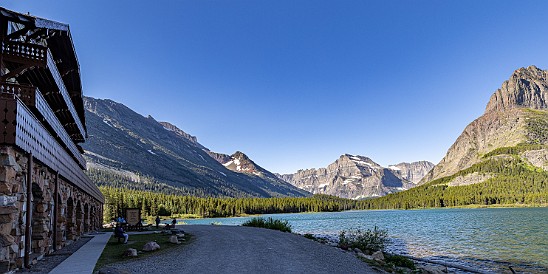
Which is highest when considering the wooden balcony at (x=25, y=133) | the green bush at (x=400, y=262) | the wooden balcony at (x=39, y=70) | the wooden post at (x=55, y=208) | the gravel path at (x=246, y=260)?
the wooden balcony at (x=39, y=70)

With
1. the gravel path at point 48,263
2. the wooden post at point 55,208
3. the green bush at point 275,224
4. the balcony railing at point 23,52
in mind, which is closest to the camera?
the gravel path at point 48,263

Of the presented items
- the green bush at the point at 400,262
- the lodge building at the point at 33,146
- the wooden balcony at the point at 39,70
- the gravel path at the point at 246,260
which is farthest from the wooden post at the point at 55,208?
the green bush at the point at 400,262

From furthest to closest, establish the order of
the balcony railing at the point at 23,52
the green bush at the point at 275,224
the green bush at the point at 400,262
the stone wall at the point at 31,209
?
1. the green bush at the point at 275,224
2. the green bush at the point at 400,262
3. the balcony railing at the point at 23,52
4. the stone wall at the point at 31,209

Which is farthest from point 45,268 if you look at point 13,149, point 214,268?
point 214,268

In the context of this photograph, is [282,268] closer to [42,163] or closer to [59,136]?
[42,163]

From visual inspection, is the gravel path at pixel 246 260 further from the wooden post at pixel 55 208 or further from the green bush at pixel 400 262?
the wooden post at pixel 55 208

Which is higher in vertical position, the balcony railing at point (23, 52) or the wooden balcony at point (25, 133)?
the balcony railing at point (23, 52)

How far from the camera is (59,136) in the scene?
24.2 m

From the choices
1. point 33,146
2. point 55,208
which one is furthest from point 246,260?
point 55,208

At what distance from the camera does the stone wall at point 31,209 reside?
1334 centimetres

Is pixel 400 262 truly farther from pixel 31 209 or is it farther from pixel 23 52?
pixel 23 52

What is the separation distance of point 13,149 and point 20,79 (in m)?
12.5

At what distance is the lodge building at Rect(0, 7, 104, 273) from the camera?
44.7 feet

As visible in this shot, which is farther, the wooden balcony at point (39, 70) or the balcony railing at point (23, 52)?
the wooden balcony at point (39, 70)
